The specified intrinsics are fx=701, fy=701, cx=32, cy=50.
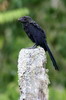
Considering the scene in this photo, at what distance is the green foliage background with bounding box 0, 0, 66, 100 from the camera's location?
19109 mm

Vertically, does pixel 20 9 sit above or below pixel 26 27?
below

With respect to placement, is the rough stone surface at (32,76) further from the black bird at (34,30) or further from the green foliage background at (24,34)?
the green foliage background at (24,34)

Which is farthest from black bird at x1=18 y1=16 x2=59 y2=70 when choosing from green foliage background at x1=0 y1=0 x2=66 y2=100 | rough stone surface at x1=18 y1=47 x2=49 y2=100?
green foliage background at x1=0 y1=0 x2=66 y2=100

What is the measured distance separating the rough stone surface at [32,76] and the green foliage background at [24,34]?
33.9 feet

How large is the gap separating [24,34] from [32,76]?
1343 cm

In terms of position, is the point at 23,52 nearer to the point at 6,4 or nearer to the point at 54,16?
the point at 6,4

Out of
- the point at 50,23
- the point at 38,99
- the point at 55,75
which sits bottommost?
the point at 55,75

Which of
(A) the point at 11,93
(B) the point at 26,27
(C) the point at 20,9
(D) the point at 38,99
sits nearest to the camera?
(D) the point at 38,99

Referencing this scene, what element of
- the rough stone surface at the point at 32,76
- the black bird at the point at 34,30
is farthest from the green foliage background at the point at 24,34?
the rough stone surface at the point at 32,76

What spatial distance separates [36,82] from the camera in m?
7.34

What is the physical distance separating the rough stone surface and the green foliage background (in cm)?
1034

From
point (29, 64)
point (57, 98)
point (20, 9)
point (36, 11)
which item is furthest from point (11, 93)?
point (29, 64)

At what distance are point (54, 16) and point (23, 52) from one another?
45.6ft

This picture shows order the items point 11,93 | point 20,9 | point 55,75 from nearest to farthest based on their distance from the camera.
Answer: point 11,93
point 20,9
point 55,75
